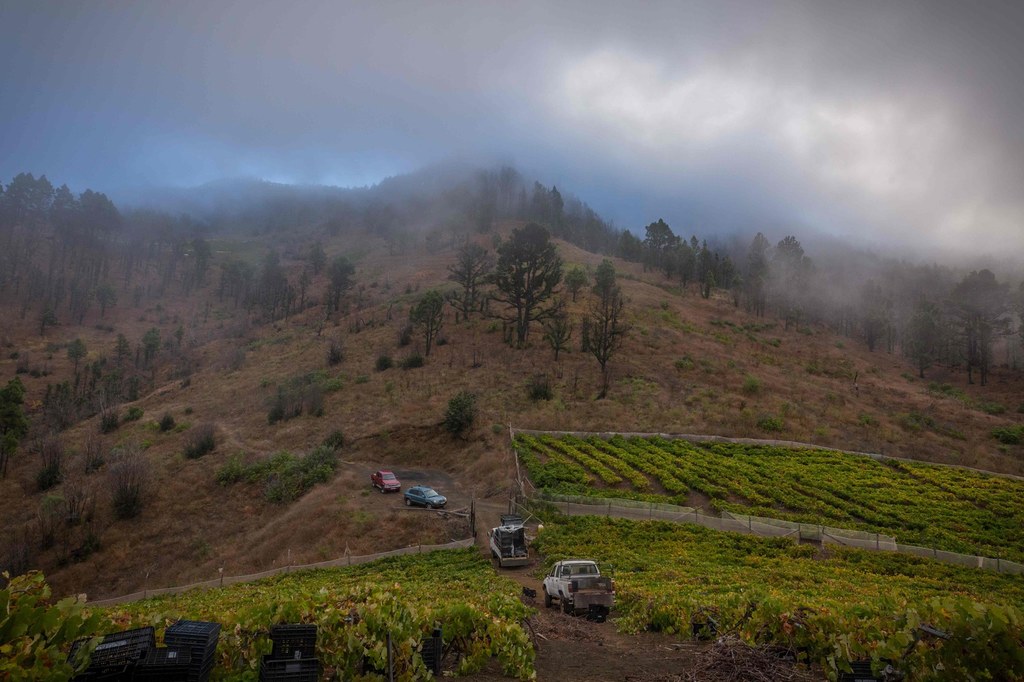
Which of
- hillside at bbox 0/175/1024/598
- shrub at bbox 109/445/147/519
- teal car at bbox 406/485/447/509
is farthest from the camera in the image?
shrub at bbox 109/445/147/519

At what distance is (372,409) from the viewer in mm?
46719

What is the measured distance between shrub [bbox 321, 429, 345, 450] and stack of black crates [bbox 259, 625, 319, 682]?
35558mm

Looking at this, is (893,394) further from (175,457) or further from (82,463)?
(82,463)

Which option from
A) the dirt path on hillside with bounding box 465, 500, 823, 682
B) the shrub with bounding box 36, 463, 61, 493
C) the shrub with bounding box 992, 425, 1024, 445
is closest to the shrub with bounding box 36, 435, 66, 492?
the shrub with bounding box 36, 463, 61, 493

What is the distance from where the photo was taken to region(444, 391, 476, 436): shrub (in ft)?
136

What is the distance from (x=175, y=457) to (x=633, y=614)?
38.9 metres

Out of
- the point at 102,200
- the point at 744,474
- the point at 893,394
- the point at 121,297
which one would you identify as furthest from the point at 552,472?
the point at 102,200

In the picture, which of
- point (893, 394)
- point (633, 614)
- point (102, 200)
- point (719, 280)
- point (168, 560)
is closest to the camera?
point (633, 614)

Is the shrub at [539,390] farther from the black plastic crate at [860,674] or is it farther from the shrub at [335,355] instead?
the black plastic crate at [860,674]

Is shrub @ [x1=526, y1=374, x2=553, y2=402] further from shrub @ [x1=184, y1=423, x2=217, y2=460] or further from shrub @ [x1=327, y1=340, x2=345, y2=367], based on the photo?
shrub @ [x1=184, y1=423, x2=217, y2=460]

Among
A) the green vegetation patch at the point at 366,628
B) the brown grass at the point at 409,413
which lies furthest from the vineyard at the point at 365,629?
the brown grass at the point at 409,413

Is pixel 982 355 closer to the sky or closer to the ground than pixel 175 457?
closer to the sky

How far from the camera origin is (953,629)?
5629mm

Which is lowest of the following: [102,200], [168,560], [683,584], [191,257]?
[168,560]
